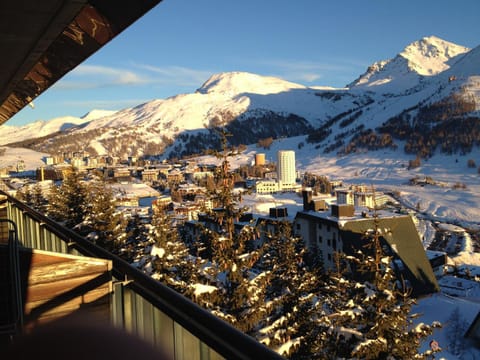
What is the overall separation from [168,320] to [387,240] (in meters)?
24.9

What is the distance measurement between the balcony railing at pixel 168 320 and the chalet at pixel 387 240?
2060 cm

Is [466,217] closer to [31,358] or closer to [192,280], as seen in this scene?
[192,280]

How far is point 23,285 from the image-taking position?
244cm

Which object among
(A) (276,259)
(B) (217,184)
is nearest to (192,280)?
(B) (217,184)

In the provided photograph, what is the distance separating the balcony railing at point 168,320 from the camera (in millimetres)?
1146

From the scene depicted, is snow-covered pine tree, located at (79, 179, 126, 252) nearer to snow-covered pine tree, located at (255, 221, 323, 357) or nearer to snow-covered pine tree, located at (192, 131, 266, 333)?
snow-covered pine tree, located at (255, 221, 323, 357)

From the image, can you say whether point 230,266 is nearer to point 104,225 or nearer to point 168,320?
point 168,320

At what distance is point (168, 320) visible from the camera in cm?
Result: 168

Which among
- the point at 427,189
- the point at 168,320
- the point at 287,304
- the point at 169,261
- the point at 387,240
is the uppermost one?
the point at 168,320

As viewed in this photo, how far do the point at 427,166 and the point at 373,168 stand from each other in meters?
14.3

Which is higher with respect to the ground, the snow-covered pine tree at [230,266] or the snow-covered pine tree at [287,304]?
the snow-covered pine tree at [230,266]

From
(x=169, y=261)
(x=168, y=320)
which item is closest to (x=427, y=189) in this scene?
(x=169, y=261)

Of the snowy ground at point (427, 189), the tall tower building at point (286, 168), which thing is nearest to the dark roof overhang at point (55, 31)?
the snowy ground at point (427, 189)

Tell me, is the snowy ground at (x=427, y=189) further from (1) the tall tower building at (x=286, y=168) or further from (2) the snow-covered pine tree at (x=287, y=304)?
(1) the tall tower building at (x=286, y=168)
